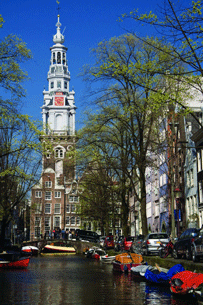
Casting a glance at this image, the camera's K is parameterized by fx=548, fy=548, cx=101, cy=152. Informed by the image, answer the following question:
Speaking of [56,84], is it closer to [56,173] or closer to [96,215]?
[56,173]

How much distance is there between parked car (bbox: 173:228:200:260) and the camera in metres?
27.8

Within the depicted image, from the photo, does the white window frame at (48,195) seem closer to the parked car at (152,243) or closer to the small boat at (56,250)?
the small boat at (56,250)

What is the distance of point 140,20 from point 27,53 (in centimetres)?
898

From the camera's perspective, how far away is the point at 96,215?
7012cm

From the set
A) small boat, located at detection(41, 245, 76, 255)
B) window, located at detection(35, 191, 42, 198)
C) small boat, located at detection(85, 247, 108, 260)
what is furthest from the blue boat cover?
window, located at detection(35, 191, 42, 198)

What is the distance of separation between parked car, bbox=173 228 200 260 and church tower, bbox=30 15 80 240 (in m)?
10.2

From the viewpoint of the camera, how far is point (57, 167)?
449ft

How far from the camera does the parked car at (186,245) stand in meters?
Result: 27.8

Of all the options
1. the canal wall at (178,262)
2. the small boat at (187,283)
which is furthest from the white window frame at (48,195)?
the small boat at (187,283)

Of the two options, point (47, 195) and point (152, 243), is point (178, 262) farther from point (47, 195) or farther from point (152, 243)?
point (47, 195)

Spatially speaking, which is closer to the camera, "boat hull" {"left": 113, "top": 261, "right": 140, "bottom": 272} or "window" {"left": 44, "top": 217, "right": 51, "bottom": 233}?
"boat hull" {"left": 113, "top": 261, "right": 140, "bottom": 272}

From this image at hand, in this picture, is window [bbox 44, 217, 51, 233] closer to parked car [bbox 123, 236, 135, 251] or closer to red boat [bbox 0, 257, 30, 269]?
parked car [bbox 123, 236, 135, 251]

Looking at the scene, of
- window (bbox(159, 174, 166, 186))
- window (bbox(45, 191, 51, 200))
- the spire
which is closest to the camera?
window (bbox(159, 174, 166, 186))

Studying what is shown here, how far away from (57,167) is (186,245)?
109289 millimetres
